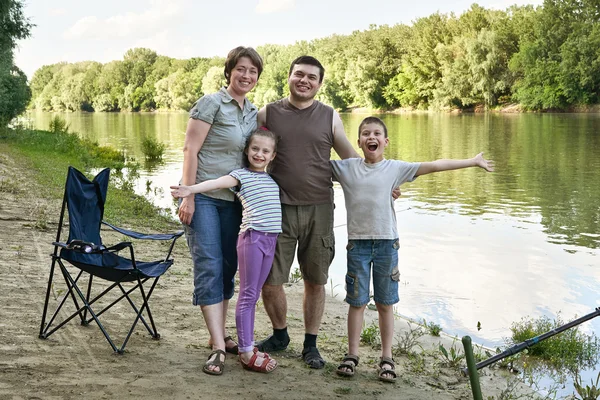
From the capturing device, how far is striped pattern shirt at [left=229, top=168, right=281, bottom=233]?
3838 mm

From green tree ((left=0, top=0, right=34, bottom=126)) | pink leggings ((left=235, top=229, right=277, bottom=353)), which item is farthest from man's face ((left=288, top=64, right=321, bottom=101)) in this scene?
green tree ((left=0, top=0, right=34, bottom=126))

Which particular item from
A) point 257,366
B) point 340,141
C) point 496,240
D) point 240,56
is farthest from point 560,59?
point 257,366

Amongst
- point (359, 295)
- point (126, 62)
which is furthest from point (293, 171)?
point (126, 62)

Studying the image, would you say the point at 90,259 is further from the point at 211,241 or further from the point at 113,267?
the point at 211,241

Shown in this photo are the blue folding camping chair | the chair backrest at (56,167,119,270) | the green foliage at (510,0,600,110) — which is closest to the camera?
the blue folding camping chair

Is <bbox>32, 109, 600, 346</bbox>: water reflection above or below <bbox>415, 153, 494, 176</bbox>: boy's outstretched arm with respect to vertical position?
below

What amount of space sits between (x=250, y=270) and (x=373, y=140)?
109 cm

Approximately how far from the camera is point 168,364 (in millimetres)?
3959

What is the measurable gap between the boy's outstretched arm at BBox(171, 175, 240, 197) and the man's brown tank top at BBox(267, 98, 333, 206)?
333 millimetres

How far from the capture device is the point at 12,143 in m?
22.2

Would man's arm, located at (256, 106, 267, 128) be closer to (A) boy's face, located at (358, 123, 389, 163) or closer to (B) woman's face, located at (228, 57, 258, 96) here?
(B) woman's face, located at (228, 57, 258, 96)

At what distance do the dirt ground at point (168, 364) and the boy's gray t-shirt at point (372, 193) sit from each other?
94cm

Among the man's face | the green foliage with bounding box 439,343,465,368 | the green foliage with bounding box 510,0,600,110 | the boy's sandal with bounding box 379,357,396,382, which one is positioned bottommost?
the green foliage with bounding box 439,343,465,368

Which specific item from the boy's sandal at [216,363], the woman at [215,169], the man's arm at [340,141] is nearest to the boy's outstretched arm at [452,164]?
the man's arm at [340,141]
